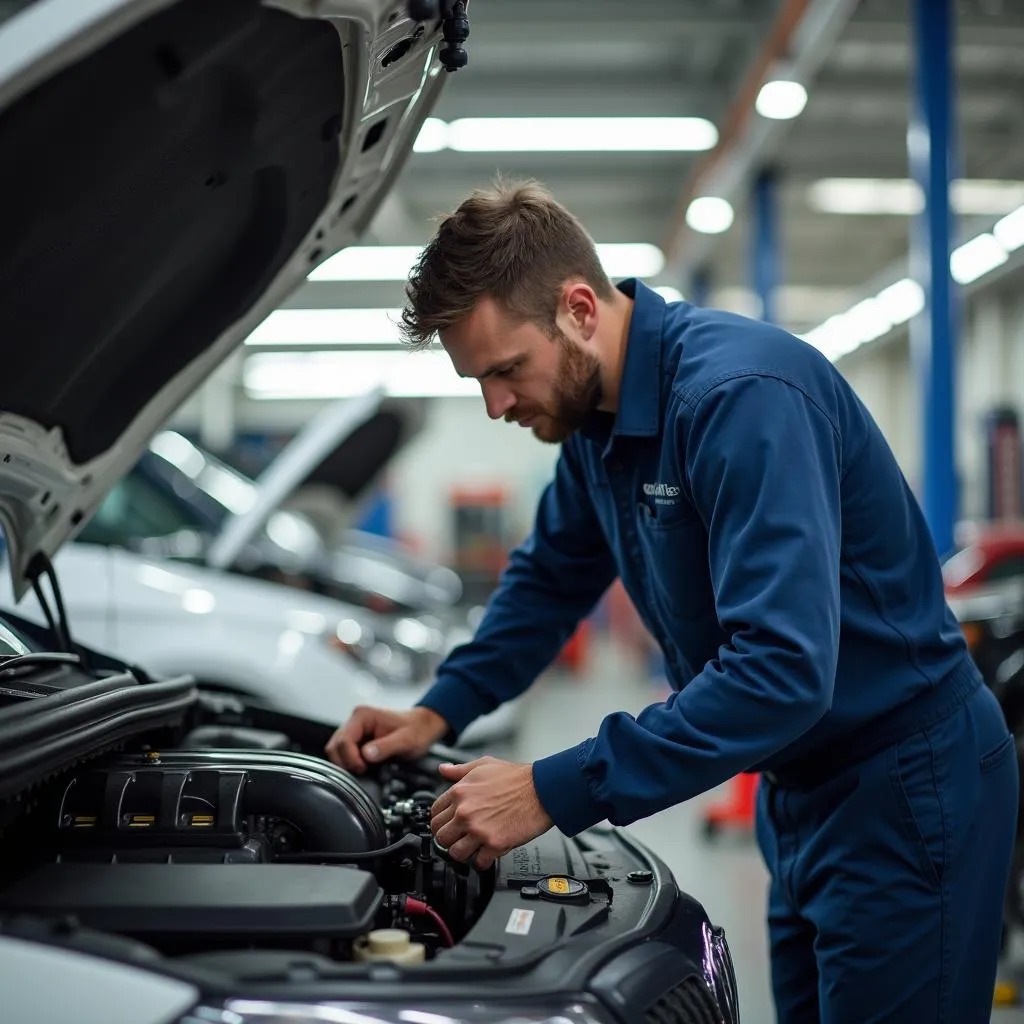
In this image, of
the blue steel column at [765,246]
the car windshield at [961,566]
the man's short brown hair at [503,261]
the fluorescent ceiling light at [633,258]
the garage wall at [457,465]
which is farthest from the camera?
the garage wall at [457,465]

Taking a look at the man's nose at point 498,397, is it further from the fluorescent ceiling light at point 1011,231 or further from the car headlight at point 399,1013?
the fluorescent ceiling light at point 1011,231

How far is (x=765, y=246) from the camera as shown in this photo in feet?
27.3

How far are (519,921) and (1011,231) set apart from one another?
9243 millimetres

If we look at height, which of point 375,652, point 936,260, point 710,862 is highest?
point 936,260

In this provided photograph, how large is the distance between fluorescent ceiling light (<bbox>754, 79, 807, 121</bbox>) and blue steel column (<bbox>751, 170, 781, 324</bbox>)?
6.56ft

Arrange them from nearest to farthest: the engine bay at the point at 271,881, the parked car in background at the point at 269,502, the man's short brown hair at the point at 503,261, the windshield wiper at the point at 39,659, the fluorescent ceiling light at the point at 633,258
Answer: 1. the engine bay at the point at 271,881
2. the man's short brown hair at the point at 503,261
3. the windshield wiper at the point at 39,659
4. the parked car in background at the point at 269,502
5. the fluorescent ceiling light at the point at 633,258

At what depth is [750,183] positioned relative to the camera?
8.73 meters

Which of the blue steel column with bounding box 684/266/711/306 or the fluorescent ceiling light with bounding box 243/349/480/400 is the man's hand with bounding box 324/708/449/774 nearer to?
the blue steel column with bounding box 684/266/711/306

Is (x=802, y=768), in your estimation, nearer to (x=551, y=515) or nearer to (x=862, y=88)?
(x=551, y=515)

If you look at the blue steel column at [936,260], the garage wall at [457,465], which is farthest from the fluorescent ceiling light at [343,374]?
the blue steel column at [936,260]

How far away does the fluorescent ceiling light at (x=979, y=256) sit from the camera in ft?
31.1

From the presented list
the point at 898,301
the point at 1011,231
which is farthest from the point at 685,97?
the point at 898,301

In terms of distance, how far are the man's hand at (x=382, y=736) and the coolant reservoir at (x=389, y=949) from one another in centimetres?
66

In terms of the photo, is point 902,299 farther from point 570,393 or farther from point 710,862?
point 570,393
